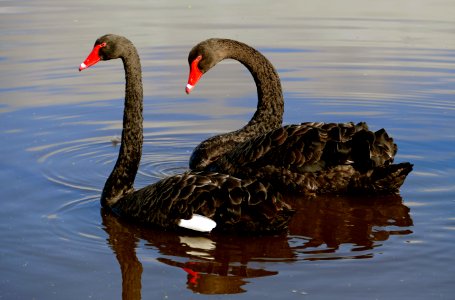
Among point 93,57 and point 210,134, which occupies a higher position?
point 93,57

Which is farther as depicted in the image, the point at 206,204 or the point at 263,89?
the point at 263,89

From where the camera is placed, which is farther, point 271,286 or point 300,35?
point 300,35

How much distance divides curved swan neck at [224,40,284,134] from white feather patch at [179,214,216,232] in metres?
2.27

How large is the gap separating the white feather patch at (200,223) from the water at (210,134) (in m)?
0.08

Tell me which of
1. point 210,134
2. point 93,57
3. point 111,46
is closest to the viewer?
point 111,46

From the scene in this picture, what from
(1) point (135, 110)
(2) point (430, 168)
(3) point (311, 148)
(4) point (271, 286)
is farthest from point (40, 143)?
(4) point (271, 286)

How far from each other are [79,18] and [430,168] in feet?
30.3

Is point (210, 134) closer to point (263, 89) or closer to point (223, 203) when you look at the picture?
point (263, 89)

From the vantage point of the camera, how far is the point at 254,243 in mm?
5012

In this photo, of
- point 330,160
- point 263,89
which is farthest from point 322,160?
point 263,89

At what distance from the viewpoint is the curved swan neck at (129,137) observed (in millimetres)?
5723

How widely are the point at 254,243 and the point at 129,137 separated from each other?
127cm

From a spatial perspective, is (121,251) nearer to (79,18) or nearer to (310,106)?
(310,106)

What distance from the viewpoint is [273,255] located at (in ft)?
15.7
